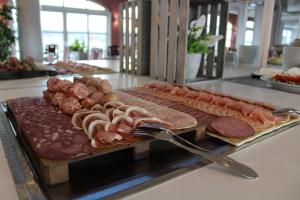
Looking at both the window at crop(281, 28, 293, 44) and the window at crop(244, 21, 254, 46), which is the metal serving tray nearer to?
the window at crop(244, 21, 254, 46)

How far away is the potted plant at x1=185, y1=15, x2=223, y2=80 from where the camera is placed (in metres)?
1.67

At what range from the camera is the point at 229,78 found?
6.40 feet

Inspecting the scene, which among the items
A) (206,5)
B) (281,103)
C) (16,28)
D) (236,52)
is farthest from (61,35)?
(281,103)

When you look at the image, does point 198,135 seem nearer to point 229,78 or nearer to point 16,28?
point 229,78

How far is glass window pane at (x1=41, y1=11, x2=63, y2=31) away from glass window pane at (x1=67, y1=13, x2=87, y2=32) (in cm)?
28

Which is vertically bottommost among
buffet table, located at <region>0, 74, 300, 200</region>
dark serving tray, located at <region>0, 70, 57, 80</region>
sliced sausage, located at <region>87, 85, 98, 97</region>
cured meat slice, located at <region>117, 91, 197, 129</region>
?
buffet table, located at <region>0, 74, 300, 200</region>

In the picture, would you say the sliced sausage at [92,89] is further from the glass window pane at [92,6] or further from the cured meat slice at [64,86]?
the glass window pane at [92,6]

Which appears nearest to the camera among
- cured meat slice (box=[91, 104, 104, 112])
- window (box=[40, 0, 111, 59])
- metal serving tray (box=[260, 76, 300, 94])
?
cured meat slice (box=[91, 104, 104, 112])

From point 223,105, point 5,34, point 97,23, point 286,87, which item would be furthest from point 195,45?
point 97,23

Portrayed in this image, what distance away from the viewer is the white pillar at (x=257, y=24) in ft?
7.92

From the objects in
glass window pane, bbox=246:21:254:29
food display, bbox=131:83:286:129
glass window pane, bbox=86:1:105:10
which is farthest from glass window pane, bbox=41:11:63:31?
food display, bbox=131:83:286:129

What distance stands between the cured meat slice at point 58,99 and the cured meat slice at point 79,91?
1.6 inches

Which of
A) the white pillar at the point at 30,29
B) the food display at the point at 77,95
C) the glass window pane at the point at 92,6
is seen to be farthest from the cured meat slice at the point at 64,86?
the glass window pane at the point at 92,6

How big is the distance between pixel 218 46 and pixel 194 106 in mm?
1060
